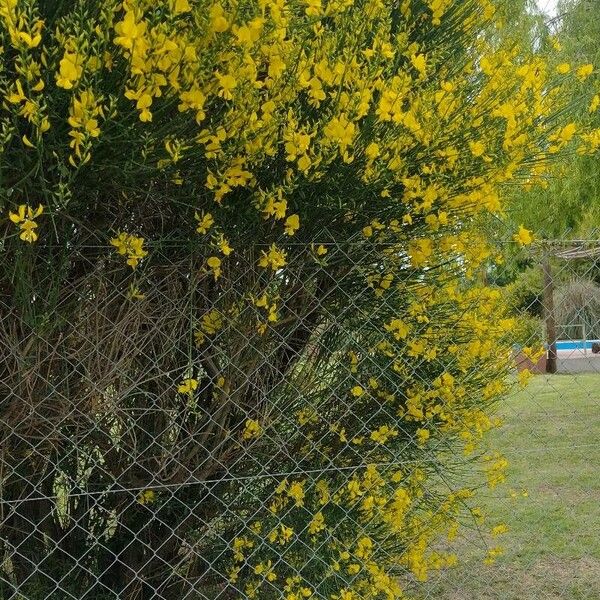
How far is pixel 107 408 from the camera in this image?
8.63 feet

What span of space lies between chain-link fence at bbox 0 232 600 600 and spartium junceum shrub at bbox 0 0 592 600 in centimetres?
1

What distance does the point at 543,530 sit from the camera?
5.43 metres

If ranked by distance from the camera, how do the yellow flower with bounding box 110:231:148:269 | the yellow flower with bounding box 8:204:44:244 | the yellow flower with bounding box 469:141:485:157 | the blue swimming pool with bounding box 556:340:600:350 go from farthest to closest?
the blue swimming pool with bounding box 556:340:600:350 < the yellow flower with bounding box 469:141:485:157 < the yellow flower with bounding box 110:231:148:269 < the yellow flower with bounding box 8:204:44:244

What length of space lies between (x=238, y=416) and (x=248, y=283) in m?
0.50

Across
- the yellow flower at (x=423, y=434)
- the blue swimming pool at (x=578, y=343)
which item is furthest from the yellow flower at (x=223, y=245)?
the blue swimming pool at (x=578, y=343)

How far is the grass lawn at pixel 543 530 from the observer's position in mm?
4449

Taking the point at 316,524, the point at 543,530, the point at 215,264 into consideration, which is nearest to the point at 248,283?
the point at 215,264

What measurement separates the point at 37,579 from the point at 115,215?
136 centimetres

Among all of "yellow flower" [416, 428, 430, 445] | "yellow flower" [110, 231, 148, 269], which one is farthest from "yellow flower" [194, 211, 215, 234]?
"yellow flower" [416, 428, 430, 445]

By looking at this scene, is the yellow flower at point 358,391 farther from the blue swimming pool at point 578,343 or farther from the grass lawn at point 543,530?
the blue swimming pool at point 578,343

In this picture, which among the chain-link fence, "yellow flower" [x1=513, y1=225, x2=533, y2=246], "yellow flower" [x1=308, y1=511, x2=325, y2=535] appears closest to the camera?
the chain-link fence

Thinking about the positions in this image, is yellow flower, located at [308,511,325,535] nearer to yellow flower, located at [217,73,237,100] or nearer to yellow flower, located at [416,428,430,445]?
yellow flower, located at [416,428,430,445]

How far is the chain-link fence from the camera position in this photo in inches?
101

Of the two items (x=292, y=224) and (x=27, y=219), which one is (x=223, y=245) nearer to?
(x=292, y=224)
